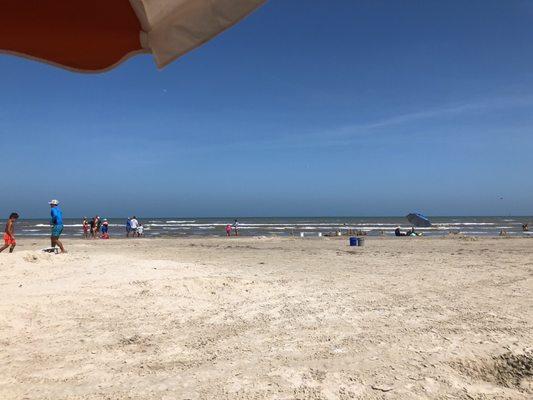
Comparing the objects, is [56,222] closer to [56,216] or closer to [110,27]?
[56,216]

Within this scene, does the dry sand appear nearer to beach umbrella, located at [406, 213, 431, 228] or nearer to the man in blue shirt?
the man in blue shirt

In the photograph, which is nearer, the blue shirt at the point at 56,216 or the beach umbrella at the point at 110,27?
the beach umbrella at the point at 110,27

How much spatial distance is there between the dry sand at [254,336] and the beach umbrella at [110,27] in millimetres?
2774

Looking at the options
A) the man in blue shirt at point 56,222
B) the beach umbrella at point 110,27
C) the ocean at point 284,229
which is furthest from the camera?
the ocean at point 284,229

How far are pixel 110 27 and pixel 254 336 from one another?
3.91 meters

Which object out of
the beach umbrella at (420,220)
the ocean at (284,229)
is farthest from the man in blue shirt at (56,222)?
the beach umbrella at (420,220)

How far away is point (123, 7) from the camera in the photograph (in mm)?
2055

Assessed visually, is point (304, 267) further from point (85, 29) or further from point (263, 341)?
point (85, 29)

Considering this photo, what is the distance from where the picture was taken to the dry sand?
367 cm

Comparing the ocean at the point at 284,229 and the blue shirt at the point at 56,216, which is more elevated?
the blue shirt at the point at 56,216

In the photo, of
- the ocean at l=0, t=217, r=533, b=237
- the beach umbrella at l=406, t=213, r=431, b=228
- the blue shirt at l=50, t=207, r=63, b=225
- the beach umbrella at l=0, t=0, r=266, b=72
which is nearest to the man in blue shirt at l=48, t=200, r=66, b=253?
the blue shirt at l=50, t=207, r=63, b=225

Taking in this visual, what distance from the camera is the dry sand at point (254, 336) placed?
367 centimetres

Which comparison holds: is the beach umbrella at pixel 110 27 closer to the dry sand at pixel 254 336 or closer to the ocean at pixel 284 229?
the dry sand at pixel 254 336

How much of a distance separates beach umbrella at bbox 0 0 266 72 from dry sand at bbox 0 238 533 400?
9.10 ft
